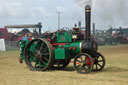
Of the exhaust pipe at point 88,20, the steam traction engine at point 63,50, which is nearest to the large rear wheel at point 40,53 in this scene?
the steam traction engine at point 63,50

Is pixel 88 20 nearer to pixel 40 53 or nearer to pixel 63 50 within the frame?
pixel 63 50

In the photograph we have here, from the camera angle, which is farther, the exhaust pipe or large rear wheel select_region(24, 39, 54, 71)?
large rear wheel select_region(24, 39, 54, 71)

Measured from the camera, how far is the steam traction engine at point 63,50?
27.3 feet

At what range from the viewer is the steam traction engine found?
27.3ft

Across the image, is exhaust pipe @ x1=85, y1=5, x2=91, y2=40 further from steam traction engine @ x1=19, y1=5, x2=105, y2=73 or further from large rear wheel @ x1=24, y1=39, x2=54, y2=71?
large rear wheel @ x1=24, y1=39, x2=54, y2=71

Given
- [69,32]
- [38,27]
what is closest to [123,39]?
[38,27]

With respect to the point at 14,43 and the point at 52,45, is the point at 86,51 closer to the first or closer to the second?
the point at 52,45

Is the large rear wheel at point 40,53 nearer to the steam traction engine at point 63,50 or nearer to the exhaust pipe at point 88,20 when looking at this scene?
the steam traction engine at point 63,50

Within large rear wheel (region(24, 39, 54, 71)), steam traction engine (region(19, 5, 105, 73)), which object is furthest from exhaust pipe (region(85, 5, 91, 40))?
large rear wheel (region(24, 39, 54, 71))

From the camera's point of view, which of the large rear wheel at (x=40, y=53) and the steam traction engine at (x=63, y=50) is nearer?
the steam traction engine at (x=63, y=50)

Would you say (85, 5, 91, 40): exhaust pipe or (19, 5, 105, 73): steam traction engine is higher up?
(85, 5, 91, 40): exhaust pipe

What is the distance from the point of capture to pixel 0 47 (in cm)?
2462

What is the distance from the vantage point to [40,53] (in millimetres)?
9000

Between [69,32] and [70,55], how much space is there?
881 millimetres
